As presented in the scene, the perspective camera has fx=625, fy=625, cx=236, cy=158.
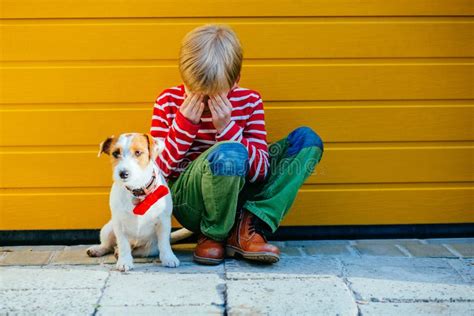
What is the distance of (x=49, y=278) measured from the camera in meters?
2.80

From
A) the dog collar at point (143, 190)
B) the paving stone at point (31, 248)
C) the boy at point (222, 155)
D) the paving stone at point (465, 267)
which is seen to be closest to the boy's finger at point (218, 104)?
the boy at point (222, 155)

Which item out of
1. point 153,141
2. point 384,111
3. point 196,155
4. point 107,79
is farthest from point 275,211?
point 107,79

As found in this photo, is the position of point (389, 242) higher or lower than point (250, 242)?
lower

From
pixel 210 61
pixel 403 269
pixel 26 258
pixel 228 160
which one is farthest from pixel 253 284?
pixel 26 258

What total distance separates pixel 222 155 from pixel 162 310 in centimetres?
77

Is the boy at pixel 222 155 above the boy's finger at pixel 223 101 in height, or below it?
below

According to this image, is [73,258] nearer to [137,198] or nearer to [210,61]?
[137,198]

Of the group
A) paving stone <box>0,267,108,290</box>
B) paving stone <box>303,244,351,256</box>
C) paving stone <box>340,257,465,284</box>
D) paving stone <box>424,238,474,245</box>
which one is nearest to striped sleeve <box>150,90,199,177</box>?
paving stone <box>0,267,108,290</box>

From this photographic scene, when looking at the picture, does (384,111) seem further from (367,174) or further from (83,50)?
(83,50)

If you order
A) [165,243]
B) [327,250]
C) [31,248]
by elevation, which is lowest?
[31,248]

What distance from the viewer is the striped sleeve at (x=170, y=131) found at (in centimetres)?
296

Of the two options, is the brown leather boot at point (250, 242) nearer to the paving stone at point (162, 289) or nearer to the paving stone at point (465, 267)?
the paving stone at point (162, 289)

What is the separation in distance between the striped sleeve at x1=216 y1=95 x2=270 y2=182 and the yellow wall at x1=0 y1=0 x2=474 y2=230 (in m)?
0.31

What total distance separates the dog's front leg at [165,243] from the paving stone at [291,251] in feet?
2.03
